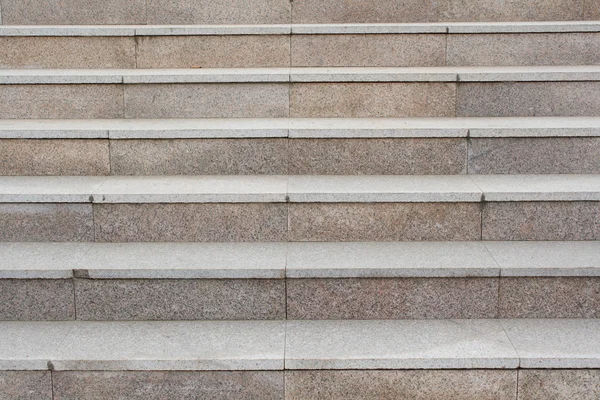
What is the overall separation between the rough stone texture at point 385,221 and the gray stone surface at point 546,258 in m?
0.18

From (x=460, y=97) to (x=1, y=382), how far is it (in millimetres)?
3064

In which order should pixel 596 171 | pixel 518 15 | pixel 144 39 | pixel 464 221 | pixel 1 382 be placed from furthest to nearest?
pixel 518 15 → pixel 144 39 → pixel 596 171 → pixel 464 221 → pixel 1 382

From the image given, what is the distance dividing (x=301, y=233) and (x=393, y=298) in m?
0.63

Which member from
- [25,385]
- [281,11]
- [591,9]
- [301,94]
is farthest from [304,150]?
[591,9]

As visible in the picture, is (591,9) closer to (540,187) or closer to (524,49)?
(524,49)

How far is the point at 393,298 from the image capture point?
3383mm

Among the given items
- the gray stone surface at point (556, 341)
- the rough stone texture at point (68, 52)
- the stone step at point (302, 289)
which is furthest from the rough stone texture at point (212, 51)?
the gray stone surface at point (556, 341)

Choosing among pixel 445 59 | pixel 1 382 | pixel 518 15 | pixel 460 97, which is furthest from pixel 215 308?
pixel 518 15

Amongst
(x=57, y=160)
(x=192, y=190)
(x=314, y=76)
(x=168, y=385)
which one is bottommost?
(x=168, y=385)

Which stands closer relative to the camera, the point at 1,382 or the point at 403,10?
the point at 1,382

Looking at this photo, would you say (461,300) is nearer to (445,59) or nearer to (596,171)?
(596,171)

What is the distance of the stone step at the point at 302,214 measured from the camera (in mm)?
3684

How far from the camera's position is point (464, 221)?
12.2 ft

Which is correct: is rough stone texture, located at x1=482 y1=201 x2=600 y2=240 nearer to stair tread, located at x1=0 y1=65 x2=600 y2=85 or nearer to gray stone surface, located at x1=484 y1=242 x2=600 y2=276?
gray stone surface, located at x1=484 y1=242 x2=600 y2=276
